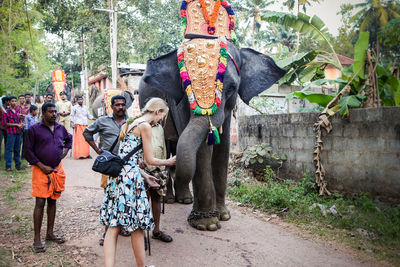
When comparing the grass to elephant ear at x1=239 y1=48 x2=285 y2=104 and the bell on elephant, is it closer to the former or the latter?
elephant ear at x1=239 y1=48 x2=285 y2=104

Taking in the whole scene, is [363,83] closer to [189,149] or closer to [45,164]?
[189,149]

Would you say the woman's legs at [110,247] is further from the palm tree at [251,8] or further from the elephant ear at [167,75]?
the palm tree at [251,8]

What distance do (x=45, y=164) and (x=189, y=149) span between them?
5.24 ft

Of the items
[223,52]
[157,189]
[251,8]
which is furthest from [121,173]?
[251,8]

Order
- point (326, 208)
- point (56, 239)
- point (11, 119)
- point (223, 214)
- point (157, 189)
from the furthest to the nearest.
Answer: point (11, 119)
point (326, 208)
point (223, 214)
point (56, 239)
point (157, 189)

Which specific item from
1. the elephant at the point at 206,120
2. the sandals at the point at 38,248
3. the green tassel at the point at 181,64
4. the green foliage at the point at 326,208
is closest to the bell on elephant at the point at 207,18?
the elephant at the point at 206,120

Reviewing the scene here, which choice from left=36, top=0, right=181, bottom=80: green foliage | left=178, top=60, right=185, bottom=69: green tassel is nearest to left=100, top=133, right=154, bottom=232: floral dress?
left=178, top=60, right=185, bottom=69: green tassel

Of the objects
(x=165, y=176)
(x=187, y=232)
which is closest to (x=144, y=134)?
(x=165, y=176)

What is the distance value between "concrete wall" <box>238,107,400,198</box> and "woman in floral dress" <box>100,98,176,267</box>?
11.7ft

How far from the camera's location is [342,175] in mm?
5473

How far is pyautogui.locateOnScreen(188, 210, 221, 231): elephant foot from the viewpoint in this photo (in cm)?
414

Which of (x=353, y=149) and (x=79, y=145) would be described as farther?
(x=79, y=145)

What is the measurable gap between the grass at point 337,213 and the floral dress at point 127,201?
244cm

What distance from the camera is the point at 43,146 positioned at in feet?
12.0
